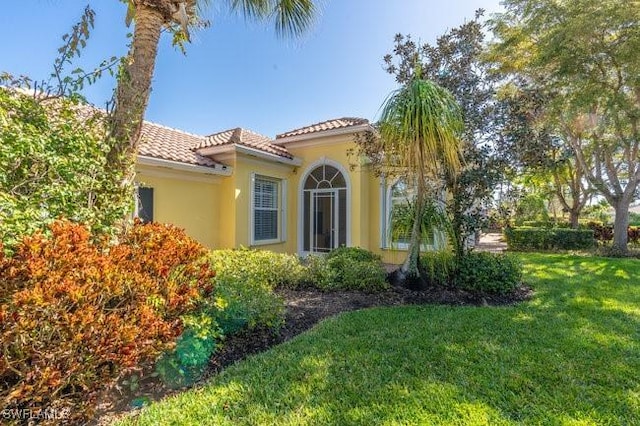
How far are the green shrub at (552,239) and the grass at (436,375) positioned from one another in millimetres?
14304

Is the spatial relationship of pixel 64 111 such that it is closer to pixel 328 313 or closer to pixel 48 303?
pixel 48 303

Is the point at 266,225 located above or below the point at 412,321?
above

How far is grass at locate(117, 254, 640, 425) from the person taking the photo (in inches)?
134

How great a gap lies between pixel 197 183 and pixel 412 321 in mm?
9120

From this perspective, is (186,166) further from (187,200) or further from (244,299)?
(244,299)

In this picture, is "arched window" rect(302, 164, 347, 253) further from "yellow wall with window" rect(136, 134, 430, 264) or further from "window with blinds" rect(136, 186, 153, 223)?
"window with blinds" rect(136, 186, 153, 223)

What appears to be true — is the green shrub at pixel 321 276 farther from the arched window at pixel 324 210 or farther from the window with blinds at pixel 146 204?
the window with blinds at pixel 146 204

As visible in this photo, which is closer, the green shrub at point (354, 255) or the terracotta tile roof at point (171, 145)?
the green shrub at point (354, 255)

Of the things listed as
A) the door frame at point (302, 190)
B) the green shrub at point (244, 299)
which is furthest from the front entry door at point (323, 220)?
the green shrub at point (244, 299)

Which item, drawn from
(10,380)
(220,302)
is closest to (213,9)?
(220,302)

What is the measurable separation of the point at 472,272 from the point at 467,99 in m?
4.37

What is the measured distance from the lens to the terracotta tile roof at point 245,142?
12766 mm

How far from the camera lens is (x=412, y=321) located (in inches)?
242

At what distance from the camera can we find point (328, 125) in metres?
14.4
